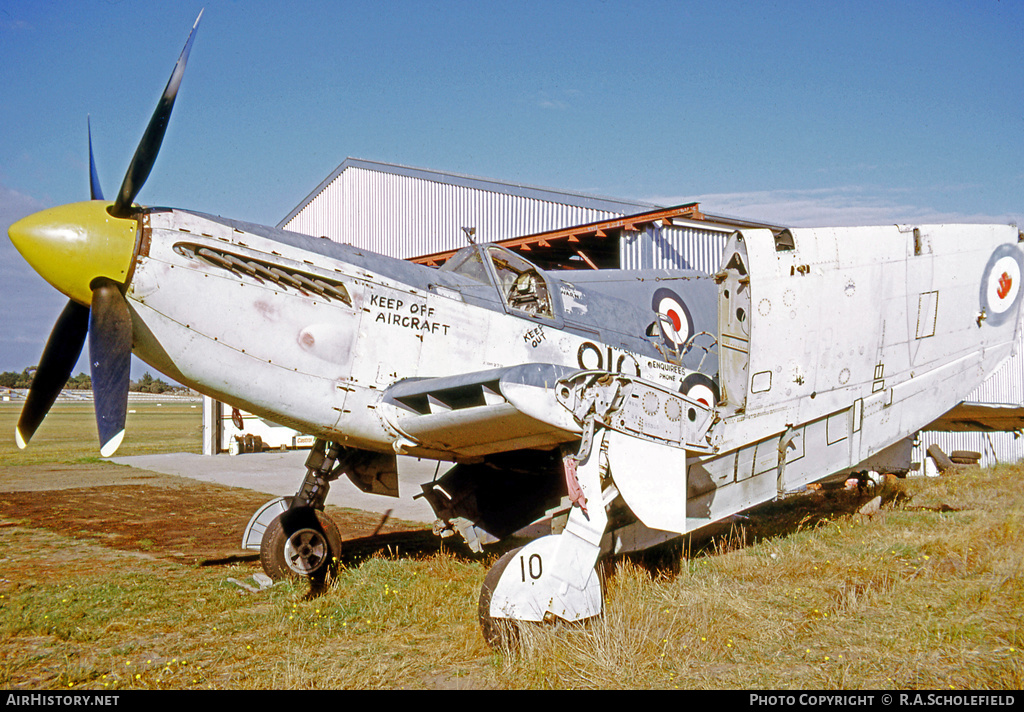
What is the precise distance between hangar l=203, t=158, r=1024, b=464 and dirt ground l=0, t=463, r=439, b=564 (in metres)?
1.76

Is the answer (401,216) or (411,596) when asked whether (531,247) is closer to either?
(401,216)

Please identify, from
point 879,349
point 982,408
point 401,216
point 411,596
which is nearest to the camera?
point 411,596

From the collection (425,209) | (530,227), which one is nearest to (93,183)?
(530,227)

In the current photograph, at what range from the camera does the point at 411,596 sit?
5.69m

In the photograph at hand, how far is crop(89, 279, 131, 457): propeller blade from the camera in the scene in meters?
4.60

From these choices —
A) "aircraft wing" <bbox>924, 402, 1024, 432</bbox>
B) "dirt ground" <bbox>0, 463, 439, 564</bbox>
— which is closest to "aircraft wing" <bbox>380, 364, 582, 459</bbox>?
"dirt ground" <bbox>0, 463, 439, 564</bbox>

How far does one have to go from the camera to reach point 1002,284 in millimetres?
6773

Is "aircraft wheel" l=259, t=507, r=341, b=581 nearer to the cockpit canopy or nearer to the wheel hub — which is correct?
the wheel hub

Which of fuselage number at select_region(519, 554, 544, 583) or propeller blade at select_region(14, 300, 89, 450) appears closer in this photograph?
fuselage number at select_region(519, 554, 544, 583)

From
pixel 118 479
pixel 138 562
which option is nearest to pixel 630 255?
pixel 138 562

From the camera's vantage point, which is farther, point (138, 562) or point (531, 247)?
point (531, 247)

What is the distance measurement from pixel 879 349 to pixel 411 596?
440cm

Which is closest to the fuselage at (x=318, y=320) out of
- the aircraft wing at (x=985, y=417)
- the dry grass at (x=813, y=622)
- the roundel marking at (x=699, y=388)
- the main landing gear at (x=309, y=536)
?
the main landing gear at (x=309, y=536)

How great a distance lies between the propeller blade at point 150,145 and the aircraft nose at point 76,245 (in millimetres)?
140
